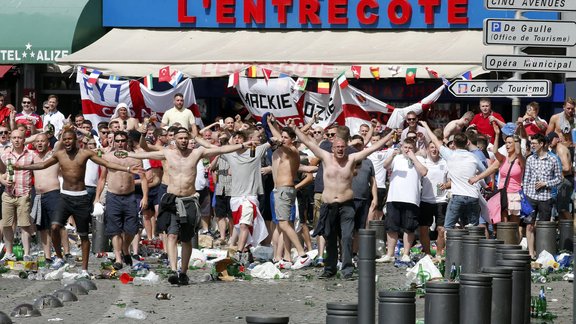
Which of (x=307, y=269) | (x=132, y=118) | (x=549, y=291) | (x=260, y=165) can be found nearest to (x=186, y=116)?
(x=132, y=118)

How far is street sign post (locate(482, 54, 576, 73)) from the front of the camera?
12622mm

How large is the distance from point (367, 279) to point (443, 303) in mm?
1237

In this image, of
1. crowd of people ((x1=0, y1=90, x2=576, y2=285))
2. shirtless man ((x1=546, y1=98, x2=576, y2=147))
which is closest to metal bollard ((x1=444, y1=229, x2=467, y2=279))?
crowd of people ((x1=0, y1=90, x2=576, y2=285))

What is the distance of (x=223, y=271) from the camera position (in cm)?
1647

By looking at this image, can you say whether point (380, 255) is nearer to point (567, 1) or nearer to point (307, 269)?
point (307, 269)

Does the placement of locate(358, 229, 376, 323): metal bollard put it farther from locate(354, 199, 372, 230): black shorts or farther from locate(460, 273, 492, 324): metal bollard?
locate(354, 199, 372, 230): black shorts

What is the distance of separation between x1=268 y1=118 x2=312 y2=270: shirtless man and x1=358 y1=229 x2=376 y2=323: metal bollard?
19.7ft

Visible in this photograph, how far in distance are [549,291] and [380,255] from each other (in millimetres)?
4071

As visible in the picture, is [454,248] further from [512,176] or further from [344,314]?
[344,314]

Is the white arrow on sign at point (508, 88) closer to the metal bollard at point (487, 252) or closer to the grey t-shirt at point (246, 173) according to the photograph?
the metal bollard at point (487, 252)

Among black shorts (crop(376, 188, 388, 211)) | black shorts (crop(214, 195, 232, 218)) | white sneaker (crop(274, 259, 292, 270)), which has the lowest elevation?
white sneaker (crop(274, 259, 292, 270))

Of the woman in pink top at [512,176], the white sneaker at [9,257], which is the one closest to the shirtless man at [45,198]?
the white sneaker at [9,257]

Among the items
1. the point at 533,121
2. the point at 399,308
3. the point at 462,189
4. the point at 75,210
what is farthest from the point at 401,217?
the point at 399,308

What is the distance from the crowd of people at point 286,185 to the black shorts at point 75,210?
0.05 ft
